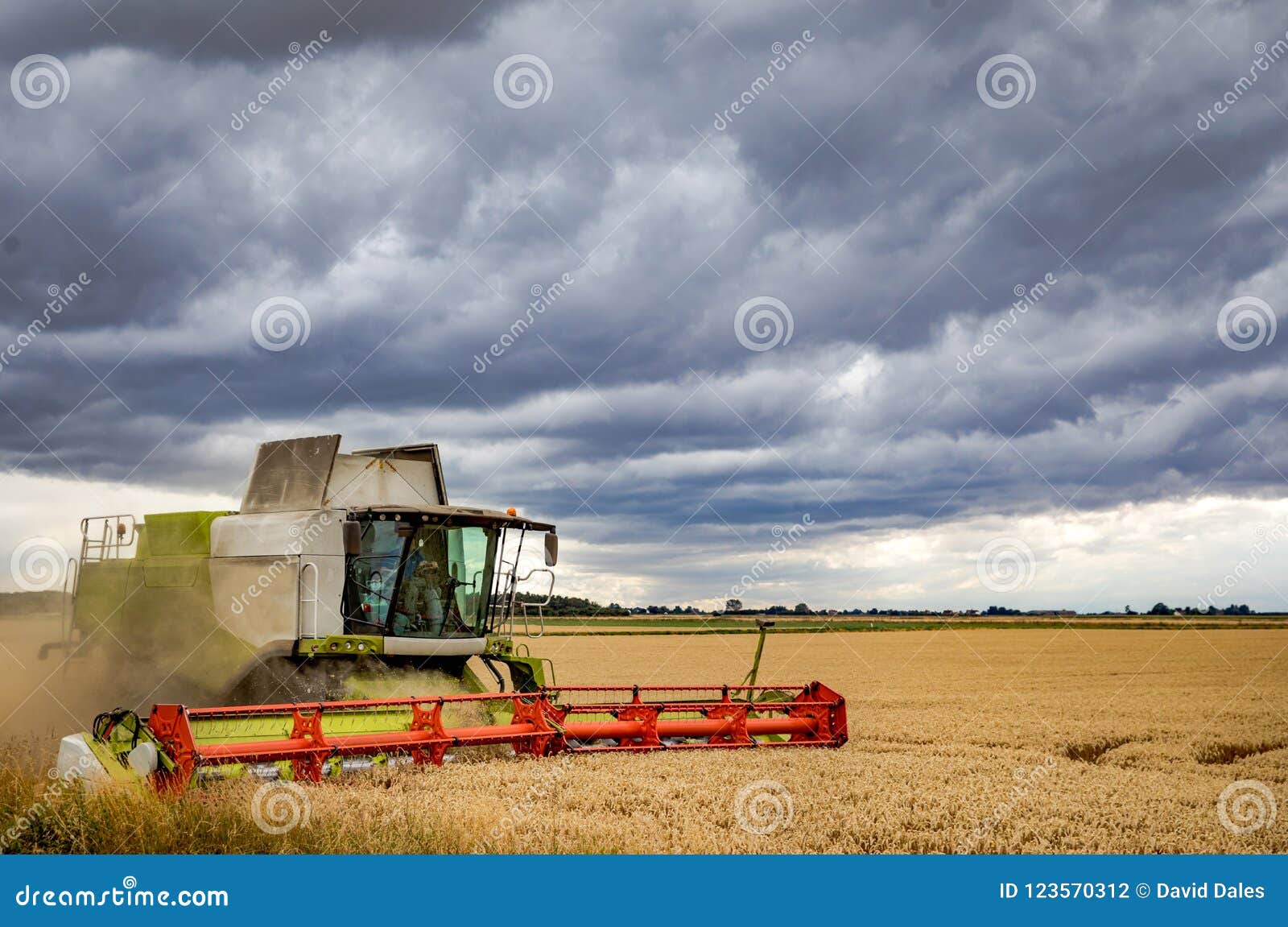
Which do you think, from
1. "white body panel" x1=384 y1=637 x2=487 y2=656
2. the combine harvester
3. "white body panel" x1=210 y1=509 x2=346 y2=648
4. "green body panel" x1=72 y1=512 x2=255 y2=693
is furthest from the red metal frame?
"green body panel" x1=72 y1=512 x2=255 y2=693

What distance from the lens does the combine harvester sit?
10023 millimetres

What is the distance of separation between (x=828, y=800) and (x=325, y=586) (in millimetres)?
6169

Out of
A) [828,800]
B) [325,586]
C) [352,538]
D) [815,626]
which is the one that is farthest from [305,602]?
[815,626]

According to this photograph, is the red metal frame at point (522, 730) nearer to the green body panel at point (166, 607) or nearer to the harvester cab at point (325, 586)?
the harvester cab at point (325, 586)

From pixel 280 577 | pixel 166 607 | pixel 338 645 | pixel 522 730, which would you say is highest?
pixel 280 577

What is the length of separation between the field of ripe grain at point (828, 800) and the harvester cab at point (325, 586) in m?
2.32

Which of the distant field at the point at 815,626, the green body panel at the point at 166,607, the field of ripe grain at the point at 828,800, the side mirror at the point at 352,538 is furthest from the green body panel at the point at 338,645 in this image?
the distant field at the point at 815,626

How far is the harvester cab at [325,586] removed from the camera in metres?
10.9

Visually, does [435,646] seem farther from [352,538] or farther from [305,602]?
[352,538]

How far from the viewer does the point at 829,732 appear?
11555 millimetres

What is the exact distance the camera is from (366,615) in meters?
11.0

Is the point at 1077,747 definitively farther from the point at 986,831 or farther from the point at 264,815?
the point at 264,815

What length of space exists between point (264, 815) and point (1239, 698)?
18.4 metres

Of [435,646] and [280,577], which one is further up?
[280,577]
